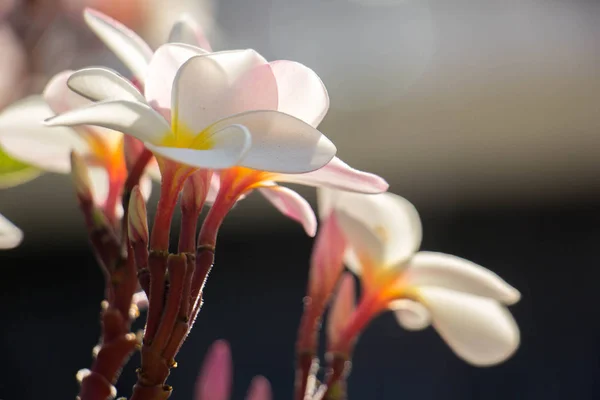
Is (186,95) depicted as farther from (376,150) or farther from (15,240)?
(376,150)

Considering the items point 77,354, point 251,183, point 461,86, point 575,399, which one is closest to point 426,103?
point 461,86

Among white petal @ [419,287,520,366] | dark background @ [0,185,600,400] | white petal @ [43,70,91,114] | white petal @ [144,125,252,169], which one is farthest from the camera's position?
dark background @ [0,185,600,400]

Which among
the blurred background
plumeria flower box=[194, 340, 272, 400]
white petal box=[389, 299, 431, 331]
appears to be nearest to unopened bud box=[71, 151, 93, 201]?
plumeria flower box=[194, 340, 272, 400]

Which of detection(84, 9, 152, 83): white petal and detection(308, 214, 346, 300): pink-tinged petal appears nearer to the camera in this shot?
detection(84, 9, 152, 83): white petal

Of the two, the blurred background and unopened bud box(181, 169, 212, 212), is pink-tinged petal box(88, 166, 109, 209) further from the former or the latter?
the blurred background

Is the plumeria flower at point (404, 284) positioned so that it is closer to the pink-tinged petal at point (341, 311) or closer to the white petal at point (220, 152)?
the pink-tinged petal at point (341, 311)
